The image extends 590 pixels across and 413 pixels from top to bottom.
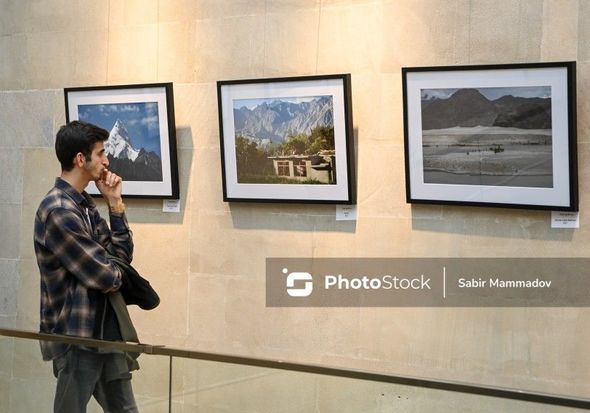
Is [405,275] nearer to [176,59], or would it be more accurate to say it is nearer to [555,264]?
[555,264]

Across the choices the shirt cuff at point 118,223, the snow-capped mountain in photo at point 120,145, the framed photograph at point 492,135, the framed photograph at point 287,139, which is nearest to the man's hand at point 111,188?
the shirt cuff at point 118,223

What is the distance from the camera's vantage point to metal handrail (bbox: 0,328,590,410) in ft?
13.8

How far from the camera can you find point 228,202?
810 cm

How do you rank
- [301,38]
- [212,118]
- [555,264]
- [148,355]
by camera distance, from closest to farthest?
[148,355]
[555,264]
[301,38]
[212,118]

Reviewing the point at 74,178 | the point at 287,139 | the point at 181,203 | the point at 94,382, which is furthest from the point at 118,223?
the point at 181,203

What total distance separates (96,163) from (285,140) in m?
2.21

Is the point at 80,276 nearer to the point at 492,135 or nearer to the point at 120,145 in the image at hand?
the point at 492,135

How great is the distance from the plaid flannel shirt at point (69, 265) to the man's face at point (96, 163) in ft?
0.46

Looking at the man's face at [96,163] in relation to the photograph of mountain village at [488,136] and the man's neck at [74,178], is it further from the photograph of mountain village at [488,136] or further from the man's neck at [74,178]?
the photograph of mountain village at [488,136]

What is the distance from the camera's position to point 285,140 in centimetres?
770

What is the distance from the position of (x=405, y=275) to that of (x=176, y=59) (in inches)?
110

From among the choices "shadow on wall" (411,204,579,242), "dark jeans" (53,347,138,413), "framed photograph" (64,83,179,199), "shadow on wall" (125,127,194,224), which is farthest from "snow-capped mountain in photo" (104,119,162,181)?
"dark jeans" (53,347,138,413)

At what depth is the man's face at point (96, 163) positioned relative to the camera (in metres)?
5.78

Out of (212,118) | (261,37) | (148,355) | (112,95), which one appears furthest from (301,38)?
(148,355)
